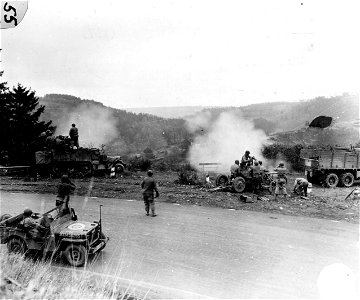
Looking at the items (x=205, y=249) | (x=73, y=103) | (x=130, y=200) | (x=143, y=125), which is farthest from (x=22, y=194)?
(x=73, y=103)

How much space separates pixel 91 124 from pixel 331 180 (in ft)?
100

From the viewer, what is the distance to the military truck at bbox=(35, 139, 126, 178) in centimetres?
2289

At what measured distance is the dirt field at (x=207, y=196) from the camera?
14586mm

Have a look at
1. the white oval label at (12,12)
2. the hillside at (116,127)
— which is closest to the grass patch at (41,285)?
the white oval label at (12,12)

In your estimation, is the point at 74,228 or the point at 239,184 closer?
the point at 74,228

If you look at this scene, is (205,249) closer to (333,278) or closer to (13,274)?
(333,278)

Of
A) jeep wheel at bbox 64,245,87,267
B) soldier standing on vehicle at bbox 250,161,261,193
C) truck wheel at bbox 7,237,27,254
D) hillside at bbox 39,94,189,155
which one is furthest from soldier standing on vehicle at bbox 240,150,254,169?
hillside at bbox 39,94,189,155

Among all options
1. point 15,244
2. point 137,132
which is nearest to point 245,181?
point 15,244

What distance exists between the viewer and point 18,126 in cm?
2817

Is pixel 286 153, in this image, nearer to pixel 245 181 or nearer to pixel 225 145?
pixel 225 145

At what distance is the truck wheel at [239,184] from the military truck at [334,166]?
20.4 ft

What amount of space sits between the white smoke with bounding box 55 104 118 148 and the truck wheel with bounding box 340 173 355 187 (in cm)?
2502

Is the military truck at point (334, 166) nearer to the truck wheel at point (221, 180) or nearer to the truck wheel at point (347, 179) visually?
the truck wheel at point (347, 179)

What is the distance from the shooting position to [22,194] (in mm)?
16875
